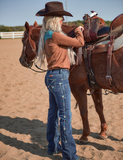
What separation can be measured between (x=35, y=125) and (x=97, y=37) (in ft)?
8.36

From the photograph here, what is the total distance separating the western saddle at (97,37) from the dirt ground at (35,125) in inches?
44.9

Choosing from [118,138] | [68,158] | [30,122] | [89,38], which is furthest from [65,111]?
[30,122]

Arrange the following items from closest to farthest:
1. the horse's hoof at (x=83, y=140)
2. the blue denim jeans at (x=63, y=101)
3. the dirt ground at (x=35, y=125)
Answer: the blue denim jeans at (x=63, y=101)
the dirt ground at (x=35, y=125)
the horse's hoof at (x=83, y=140)

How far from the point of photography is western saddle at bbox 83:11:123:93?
8.35 ft

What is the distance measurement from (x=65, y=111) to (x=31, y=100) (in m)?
3.56

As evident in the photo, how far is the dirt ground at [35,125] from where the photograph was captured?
9.43 feet

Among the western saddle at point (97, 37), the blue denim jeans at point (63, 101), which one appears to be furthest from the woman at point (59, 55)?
the western saddle at point (97, 37)

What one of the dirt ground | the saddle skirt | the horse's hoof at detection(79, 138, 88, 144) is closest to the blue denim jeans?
the dirt ground

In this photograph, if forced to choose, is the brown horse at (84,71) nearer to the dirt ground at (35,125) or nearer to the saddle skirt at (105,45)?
the saddle skirt at (105,45)

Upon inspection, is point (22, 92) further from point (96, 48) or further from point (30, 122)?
point (96, 48)

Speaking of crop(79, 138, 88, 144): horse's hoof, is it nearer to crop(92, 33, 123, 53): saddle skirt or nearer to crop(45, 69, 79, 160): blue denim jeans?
crop(45, 69, 79, 160): blue denim jeans

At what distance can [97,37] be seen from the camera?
8.83 feet

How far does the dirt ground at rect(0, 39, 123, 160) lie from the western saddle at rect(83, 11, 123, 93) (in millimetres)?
1141

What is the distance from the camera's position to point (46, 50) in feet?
7.52
